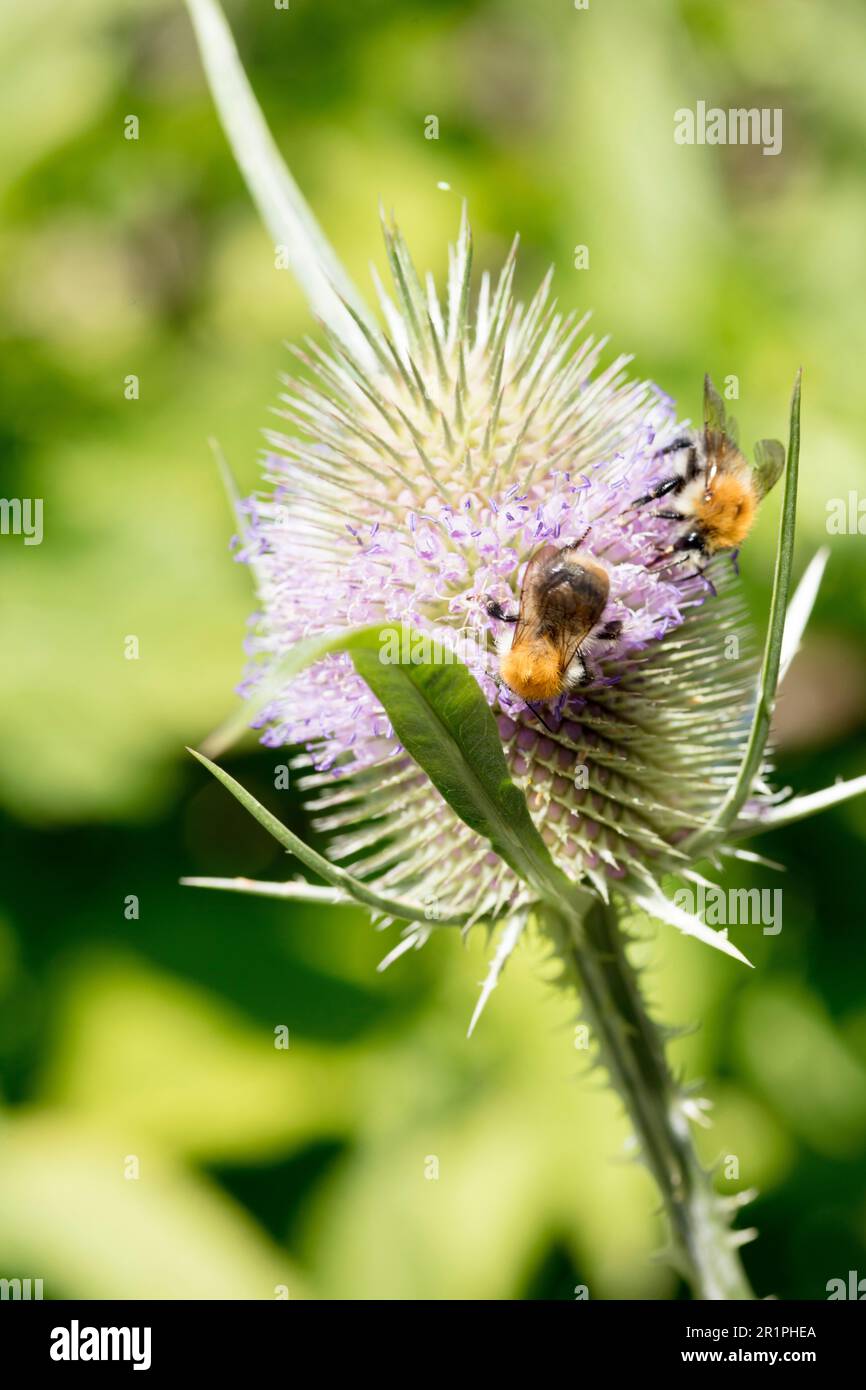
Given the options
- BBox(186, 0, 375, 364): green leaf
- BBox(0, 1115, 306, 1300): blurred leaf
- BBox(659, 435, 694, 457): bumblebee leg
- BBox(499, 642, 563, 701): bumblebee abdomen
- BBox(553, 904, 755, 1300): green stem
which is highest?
BBox(186, 0, 375, 364): green leaf

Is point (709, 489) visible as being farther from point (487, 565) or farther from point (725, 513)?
point (487, 565)

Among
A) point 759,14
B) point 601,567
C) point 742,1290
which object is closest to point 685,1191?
point 742,1290

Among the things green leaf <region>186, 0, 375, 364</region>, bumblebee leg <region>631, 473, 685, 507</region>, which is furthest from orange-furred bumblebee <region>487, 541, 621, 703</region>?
green leaf <region>186, 0, 375, 364</region>

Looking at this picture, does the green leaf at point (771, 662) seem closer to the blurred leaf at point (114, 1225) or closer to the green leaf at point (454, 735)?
the green leaf at point (454, 735)

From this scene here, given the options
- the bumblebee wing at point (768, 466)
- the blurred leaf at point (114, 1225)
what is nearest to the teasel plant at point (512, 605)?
the bumblebee wing at point (768, 466)

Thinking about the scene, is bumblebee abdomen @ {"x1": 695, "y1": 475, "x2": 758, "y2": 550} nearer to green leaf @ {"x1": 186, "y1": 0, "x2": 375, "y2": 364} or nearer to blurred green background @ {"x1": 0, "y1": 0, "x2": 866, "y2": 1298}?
green leaf @ {"x1": 186, "y1": 0, "x2": 375, "y2": 364}
